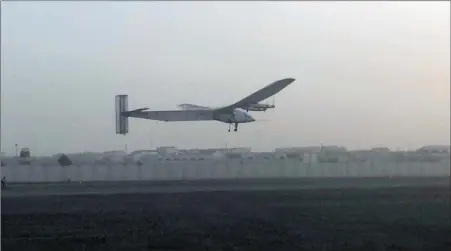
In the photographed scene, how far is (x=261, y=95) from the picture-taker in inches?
1596

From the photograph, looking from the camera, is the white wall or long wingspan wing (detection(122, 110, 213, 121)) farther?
the white wall

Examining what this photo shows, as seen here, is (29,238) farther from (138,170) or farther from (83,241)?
(138,170)

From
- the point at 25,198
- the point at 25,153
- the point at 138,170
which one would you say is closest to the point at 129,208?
the point at 25,198

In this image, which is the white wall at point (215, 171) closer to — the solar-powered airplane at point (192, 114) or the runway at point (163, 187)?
the runway at point (163, 187)

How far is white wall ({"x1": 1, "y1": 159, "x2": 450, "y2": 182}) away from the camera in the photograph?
78.2m

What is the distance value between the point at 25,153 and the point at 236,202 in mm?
78307

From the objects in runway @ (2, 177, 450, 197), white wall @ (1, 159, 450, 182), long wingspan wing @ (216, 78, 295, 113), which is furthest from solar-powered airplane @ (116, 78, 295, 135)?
white wall @ (1, 159, 450, 182)

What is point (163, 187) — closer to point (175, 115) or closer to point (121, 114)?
point (121, 114)

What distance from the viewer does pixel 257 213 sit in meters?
28.7

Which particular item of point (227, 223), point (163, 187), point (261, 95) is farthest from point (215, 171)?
point (227, 223)

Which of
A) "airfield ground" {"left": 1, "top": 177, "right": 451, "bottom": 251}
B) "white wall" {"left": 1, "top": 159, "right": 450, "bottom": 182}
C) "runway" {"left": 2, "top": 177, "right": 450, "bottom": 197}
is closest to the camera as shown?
"airfield ground" {"left": 1, "top": 177, "right": 451, "bottom": 251}

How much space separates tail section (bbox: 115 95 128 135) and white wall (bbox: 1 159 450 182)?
1340 inches

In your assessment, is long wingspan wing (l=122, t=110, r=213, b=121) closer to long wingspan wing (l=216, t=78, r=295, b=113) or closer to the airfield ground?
long wingspan wing (l=216, t=78, r=295, b=113)

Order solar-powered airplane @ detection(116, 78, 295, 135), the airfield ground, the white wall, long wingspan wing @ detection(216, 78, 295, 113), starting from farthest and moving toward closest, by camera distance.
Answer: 1. the white wall
2. solar-powered airplane @ detection(116, 78, 295, 135)
3. long wingspan wing @ detection(216, 78, 295, 113)
4. the airfield ground
